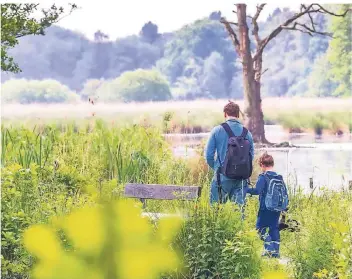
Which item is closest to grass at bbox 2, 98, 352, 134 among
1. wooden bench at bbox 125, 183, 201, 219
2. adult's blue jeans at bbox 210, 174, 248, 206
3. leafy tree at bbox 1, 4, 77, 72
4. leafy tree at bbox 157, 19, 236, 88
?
leafy tree at bbox 157, 19, 236, 88

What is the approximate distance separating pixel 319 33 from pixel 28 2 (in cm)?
310

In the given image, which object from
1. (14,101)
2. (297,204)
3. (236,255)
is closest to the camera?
(236,255)

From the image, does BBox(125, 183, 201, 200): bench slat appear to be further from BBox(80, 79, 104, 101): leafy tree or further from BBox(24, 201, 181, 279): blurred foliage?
BBox(24, 201, 181, 279): blurred foliage

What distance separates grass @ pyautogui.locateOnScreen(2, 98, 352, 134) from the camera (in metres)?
6.88

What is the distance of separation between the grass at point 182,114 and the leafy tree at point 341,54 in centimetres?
17

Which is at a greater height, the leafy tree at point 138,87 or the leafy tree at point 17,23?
the leafy tree at point 17,23

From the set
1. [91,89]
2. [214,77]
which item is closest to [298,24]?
[214,77]

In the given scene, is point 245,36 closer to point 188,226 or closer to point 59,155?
point 59,155

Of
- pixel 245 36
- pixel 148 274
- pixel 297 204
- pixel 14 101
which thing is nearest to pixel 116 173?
pixel 14 101

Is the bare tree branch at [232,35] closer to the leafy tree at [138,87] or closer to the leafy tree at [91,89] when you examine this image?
the leafy tree at [138,87]

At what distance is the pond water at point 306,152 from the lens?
6422 millimetres

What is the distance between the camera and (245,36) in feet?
25.3

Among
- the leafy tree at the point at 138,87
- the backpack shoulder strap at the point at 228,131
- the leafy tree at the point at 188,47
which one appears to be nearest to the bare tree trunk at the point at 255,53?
the leafy tree at the point at 188,47

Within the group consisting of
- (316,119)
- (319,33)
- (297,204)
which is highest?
(319,33)
